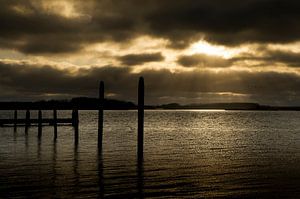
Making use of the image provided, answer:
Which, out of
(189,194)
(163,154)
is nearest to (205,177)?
(189,194)

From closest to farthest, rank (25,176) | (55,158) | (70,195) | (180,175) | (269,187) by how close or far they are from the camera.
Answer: (70,195) < (269,187) < (25,176) < (180,175) < (55,158)

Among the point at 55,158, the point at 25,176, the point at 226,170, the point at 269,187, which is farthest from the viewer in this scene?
the point at 55,158

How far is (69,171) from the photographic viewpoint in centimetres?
1962

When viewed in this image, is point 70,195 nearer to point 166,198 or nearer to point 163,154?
point 166,198

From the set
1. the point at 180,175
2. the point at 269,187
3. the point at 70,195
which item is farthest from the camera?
the point at 180,175

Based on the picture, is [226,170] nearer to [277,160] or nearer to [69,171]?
[277,160]

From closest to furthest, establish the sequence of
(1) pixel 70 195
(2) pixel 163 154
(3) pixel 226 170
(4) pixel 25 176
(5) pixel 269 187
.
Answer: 1. (1) pixel 70 195
2. (5) pixel 269 187
3. (4) pixel 25 176
4. (3) pixel 226 170
5. (2) pixel 163 154

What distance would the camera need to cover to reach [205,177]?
1884 cm

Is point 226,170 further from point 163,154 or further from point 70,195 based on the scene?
point 70,195

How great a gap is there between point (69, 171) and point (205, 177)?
6.90 metres

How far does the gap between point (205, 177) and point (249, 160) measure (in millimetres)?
8591

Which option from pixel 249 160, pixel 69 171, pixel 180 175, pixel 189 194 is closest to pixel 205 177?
pixel 180 175

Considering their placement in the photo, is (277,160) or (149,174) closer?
(149,174)

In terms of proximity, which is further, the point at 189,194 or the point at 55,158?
the point at 55,158
